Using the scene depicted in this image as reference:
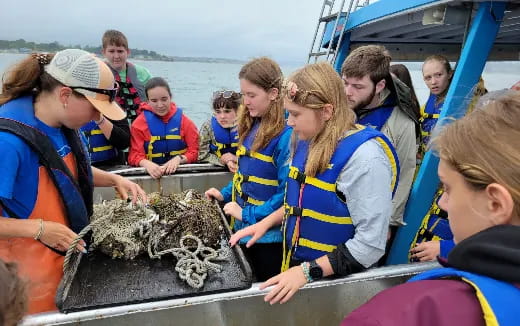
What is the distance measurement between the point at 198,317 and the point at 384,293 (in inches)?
35.0

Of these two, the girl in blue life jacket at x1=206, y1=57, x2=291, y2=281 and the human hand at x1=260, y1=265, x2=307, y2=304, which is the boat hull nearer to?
the human hand at x1=260, y1=265, x2=307, y2=304

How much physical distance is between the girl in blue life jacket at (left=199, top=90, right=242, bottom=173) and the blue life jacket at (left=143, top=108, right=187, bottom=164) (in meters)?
0.27

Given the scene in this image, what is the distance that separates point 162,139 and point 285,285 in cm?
293

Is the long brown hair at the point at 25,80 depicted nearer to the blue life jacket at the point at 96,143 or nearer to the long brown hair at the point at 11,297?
the long brown hair at the point at 11,297

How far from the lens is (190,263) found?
181 cm

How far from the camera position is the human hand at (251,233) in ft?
6.59

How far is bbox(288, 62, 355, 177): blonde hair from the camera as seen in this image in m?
1.78

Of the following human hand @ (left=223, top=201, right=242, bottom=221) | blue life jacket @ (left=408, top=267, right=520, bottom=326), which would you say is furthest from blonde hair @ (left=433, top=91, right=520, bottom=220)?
human hand @ (left=223, top=201, right=242, bottom=221)

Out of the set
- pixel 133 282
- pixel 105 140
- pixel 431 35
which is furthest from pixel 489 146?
pixel 431 35

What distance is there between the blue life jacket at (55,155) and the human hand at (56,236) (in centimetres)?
18

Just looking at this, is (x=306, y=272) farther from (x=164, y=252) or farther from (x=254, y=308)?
(x=164, y=252)

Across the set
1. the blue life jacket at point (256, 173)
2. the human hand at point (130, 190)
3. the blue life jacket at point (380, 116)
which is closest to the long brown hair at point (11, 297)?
the human hand at point (130, 190)

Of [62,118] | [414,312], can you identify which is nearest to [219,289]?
[414,312]

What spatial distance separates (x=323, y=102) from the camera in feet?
5.86
